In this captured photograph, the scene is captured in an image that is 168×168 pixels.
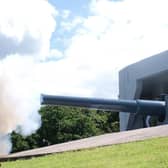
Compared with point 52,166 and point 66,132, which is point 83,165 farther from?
point 66,132

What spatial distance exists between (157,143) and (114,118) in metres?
48.8

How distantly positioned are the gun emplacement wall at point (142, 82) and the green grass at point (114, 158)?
2465cm

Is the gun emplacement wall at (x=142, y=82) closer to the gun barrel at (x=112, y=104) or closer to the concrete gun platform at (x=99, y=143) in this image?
the gun barrel at (x=112, y=104)

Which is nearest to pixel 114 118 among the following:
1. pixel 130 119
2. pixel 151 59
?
pixel 130 119

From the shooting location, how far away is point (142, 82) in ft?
138

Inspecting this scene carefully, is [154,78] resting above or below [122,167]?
above

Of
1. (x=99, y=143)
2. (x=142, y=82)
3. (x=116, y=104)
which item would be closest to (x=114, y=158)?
(x=99, y=143)

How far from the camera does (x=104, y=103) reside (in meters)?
29.4

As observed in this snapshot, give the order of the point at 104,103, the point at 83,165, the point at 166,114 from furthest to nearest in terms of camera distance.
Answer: the point at 166,114, the point at 104,103, the point at 83,165

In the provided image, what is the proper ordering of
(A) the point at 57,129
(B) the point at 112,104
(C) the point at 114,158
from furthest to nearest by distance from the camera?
(A) the point at 57,129, (B) the point at 112,104, (C) the point at 114,158

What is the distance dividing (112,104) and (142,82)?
1242 centimetres

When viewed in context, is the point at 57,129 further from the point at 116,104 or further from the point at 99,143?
the point at 99,143

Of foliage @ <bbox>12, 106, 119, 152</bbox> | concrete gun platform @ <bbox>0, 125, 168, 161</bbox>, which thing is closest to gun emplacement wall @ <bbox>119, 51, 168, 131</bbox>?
foliage @ <bbox>12, 106, 119, 152</bbox>

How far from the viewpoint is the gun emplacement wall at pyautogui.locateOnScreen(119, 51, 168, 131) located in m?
38.9
